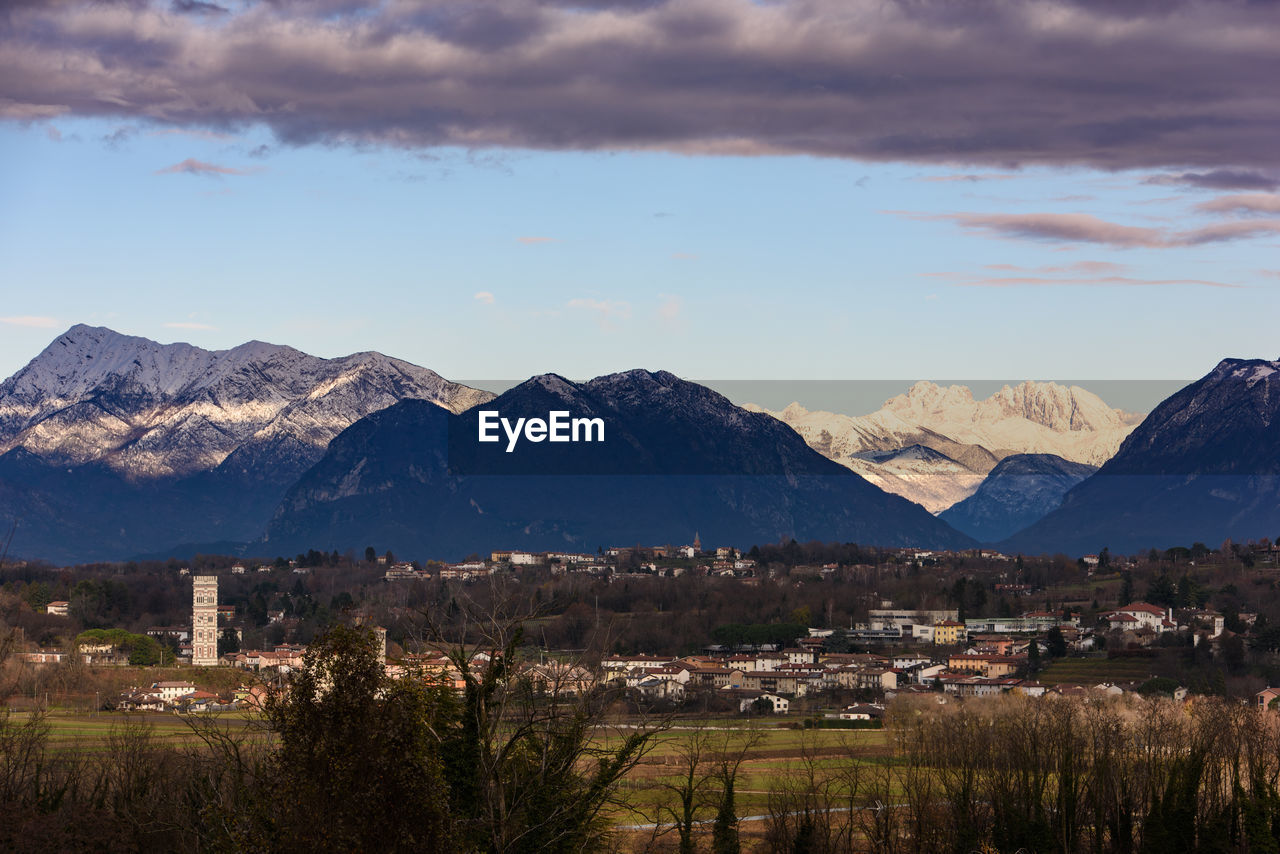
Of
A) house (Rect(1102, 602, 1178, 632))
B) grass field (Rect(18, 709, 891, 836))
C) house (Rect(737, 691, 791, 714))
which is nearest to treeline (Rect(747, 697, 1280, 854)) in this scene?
grass field (Rect(18, 709, 891, 836))

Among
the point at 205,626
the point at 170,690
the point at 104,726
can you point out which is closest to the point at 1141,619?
the point at 170,690

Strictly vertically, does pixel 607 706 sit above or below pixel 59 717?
above

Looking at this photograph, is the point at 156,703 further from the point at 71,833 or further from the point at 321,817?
the point at 321,817

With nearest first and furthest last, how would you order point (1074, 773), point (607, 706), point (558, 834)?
point (558, 834), point (607, 706), point (1074, 773)

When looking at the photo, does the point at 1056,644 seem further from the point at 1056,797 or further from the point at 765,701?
the point at 1056,797

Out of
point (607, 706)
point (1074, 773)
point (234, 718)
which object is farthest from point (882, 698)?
point (607, 706)

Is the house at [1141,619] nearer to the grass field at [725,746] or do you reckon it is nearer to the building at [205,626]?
the grass field at [725,746]

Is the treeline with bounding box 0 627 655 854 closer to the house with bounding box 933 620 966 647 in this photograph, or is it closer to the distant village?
the distant village

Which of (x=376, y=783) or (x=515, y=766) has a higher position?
(x=376, y=783)
